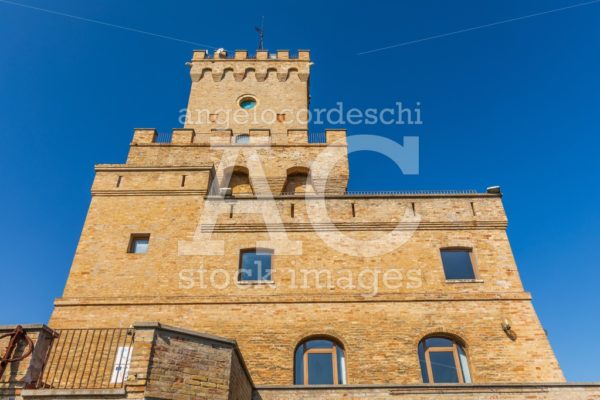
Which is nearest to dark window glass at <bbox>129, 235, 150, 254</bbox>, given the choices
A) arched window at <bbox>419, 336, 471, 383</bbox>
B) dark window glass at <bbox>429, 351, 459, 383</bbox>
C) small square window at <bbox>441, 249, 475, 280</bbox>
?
arched window at <bbox>419, 336, 471, 383</bbox>

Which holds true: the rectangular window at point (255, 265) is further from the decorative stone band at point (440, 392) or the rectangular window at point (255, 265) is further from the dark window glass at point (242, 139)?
the dark window glass at point (242, 139)

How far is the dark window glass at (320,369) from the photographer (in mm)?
12477

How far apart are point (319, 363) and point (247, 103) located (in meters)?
16.1

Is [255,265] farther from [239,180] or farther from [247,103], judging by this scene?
[247,103]

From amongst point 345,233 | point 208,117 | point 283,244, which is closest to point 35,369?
point 283,244

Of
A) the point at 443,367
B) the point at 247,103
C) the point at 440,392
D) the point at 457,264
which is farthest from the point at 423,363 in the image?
the point at 247,103

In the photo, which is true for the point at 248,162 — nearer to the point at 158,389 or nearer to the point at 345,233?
the point at 345,233

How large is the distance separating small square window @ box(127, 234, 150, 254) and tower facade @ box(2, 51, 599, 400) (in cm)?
5

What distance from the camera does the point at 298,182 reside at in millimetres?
19922

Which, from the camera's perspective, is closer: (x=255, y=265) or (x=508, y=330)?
(x=508, y=330)

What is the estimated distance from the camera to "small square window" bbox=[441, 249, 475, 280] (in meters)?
14.5

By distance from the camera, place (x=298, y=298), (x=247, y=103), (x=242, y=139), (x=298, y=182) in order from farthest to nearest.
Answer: (x=247, y=103) < (x=242, y=139) < (x=298, y=182) < (x=298, y=298)

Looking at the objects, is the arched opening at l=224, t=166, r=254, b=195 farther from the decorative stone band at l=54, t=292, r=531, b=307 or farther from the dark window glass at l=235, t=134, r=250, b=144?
the decorative stone band at l=54, t=292, r=531, b=307

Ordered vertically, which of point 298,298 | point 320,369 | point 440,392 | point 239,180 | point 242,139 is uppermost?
point 242,139
